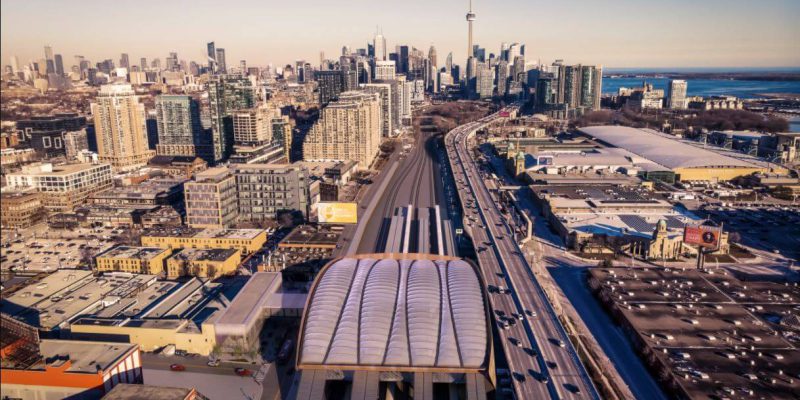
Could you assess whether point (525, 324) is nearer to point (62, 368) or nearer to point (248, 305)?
point (248, 305)

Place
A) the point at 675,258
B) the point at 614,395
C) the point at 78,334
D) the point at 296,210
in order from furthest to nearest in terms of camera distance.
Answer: the point at 296,210 < the point at 675,258 < the point at 78,334 < the point at 614,395

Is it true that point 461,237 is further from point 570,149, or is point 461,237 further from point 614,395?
point 570,149

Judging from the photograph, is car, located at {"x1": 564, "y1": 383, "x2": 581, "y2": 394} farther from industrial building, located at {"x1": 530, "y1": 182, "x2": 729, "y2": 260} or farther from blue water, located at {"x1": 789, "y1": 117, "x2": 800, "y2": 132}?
blue water, located at {"x1": 789, "y1": 117, "x2": 800, "y2": 132}

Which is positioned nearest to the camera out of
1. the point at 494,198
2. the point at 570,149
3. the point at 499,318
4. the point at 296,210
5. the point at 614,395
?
the point at 614,395

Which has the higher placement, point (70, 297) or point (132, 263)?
point (132, 263)

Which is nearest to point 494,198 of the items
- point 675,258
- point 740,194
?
point 675,258

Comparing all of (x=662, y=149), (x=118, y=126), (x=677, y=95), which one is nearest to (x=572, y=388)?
(x=662, y=149)
